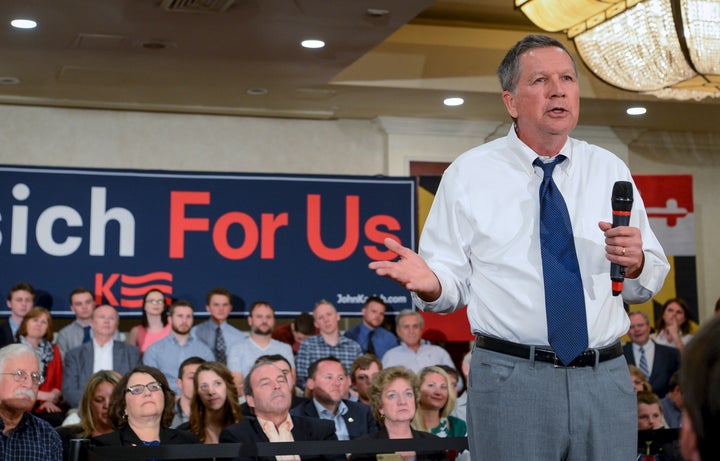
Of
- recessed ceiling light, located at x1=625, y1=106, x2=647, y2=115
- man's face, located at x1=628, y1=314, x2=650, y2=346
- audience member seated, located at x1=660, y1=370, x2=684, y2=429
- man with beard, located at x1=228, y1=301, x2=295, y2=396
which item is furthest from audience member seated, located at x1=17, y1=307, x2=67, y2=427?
recessed ceiling light, located at x1=625, y1=106, x2=647, y2=115

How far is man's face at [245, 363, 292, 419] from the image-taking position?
4.57m

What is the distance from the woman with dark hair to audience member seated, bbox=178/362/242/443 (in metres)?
4.43

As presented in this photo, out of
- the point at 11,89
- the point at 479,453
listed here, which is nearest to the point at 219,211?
the point at 11,89

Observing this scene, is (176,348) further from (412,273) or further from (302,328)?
(412,273)

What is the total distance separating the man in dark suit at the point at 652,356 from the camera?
7.70 m

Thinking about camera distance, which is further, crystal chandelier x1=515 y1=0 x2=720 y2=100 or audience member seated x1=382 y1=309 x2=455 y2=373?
audience member seated x1=382 y1=309 x2=455 y2=373

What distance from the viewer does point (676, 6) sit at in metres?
6.57

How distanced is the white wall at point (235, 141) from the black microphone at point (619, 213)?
307 inches

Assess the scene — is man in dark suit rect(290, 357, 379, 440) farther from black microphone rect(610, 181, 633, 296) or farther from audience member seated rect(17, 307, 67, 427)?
black microphone rect(610, 181, 633, 296)

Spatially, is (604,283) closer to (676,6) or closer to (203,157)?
(676,6)

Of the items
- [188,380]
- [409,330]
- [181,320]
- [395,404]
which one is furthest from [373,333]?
[395,404]

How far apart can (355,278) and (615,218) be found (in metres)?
6.67

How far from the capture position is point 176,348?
7.03 meters

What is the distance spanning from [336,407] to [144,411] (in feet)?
5.27
